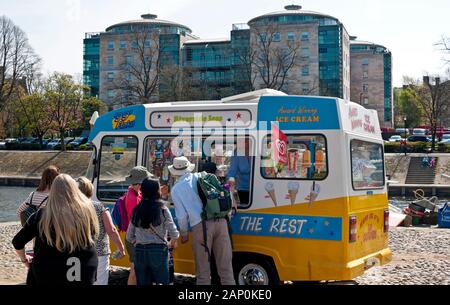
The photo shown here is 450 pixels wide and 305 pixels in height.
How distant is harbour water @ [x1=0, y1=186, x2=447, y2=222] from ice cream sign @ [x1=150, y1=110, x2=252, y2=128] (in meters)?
20.5

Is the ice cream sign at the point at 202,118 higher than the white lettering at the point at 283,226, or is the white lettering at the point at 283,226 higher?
the ice cream sign at the point at 202,118

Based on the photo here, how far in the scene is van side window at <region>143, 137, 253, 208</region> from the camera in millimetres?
9469

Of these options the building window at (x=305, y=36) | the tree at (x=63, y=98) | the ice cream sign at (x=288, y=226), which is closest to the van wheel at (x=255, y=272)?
the ice cream sign at (x=288, y=226)

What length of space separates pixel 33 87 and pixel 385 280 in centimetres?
7866

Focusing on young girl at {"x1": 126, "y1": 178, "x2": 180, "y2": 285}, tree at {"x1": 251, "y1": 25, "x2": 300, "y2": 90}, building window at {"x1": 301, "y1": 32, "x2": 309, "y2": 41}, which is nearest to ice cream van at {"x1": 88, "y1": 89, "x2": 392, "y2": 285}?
young girl at {"x1": 126, "y1": 178, "x2": 180, "y2": 285}

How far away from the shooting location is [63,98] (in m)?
78.1

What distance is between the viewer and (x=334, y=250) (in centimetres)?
871

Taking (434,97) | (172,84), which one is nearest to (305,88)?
(434,97)

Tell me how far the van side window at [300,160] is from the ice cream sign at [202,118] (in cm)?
60

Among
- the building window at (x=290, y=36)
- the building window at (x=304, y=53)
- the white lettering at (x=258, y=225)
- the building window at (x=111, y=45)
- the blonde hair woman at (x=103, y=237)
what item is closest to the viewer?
the blonde hair woman at (x=103, y=237)

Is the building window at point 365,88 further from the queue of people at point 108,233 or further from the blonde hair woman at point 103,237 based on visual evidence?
the blonde hair woman at point 103,237

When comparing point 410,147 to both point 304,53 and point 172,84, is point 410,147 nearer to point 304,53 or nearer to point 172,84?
point 172,84

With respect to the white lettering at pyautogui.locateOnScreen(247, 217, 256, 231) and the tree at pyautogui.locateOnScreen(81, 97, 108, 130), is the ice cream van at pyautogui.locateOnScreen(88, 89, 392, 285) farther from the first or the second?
the tree at pyautogui.locateOnScreen(81, 97, 108, 130)

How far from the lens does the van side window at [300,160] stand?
8.94 metres
